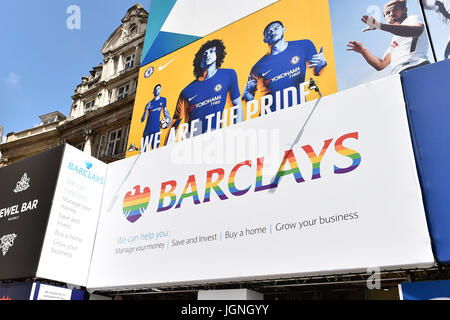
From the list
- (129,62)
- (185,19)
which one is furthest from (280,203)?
(129,62)

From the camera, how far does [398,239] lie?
19.9 ft

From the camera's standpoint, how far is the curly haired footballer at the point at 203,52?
13727 mm

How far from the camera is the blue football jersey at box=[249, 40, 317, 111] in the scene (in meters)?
11.5

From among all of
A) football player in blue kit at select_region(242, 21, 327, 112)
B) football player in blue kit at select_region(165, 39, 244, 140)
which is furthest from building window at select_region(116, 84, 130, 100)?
football player in blue kit at select_region(242, 21, 327, 112)

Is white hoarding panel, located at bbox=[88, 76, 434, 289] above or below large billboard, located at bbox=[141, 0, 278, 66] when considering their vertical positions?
below

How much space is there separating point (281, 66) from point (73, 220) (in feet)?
23.2

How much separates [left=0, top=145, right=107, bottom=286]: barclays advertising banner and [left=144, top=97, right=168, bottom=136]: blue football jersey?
133 inches

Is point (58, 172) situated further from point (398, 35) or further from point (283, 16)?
point (398, 35)

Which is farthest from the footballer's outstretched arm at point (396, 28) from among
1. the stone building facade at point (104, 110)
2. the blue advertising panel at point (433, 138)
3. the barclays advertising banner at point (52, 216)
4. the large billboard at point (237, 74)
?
the stone building facade at point (104, 110)

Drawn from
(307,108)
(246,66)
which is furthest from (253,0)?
(307,108)

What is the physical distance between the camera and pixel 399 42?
11992mm

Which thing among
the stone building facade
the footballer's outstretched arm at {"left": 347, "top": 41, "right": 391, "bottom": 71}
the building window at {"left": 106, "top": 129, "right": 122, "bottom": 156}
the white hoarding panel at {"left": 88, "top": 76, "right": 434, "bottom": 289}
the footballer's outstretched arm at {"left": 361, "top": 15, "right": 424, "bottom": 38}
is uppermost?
the stone building facade

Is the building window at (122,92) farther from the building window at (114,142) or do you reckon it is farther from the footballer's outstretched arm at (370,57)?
the footballer's outstretched arm at (370,57)

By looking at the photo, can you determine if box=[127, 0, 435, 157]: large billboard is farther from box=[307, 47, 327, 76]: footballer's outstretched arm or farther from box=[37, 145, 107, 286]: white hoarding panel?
box=[37, 145, 107, 286]: white hoarding panel
